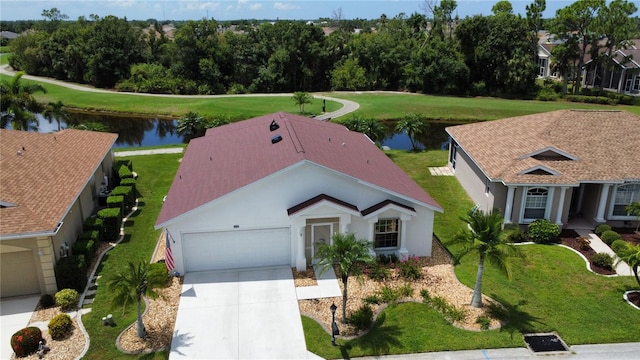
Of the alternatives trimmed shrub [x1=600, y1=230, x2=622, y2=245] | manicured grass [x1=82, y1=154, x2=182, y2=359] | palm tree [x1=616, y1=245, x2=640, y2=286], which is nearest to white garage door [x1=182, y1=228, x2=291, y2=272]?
manicured grass [x1=82, y1=154, x2=182, y2=359]

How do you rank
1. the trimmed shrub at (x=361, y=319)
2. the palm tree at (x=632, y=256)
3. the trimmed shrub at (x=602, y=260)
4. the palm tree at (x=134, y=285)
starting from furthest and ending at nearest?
the trimmed shrub at (x=602, y=260), the palm tree at (x=632, y=256), the trimmed shrub at (x=361, y=319), the palm tree at (x=134, y=285)

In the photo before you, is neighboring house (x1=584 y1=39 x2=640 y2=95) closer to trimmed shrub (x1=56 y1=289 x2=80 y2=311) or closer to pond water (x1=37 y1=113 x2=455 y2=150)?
pond water (x1=37 y1=113 x2=455 y2=150)

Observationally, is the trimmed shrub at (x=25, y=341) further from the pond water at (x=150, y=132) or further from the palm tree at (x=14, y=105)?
the pond water at (x=150, y=132)

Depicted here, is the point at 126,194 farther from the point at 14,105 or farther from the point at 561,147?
the point at 561,147

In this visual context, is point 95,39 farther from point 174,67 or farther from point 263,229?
point 263,229

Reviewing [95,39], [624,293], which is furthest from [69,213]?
[95,39]

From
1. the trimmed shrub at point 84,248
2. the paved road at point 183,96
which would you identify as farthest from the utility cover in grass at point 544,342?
the paved road at point 183,96
